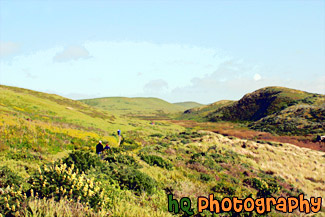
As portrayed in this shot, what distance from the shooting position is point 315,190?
46.9 ft

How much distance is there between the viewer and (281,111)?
7638 centimetres

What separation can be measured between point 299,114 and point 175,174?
6794 centimetres

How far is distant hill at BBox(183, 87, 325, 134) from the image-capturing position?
54744 mm

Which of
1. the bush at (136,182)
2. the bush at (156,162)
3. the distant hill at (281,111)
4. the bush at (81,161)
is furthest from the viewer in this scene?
the distant hill at (281,111)

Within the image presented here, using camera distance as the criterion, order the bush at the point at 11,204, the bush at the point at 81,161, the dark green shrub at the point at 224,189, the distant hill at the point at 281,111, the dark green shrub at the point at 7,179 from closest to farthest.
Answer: the bush at the point at 11,204, the dark green shrub at the point at 7,179, the bush at the point at 81,161, the dark green shrub at the point at 224,189, the distant hill at the point at 281,111

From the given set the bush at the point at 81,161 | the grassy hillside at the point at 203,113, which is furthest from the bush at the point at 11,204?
the grassy hillside at the point at 203,113

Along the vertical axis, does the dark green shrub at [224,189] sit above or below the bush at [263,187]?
above

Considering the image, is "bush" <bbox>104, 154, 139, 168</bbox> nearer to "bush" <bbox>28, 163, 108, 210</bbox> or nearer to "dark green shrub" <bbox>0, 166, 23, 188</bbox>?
"dark green shrub" <bbox>0, 166, 23, 188</bbox>

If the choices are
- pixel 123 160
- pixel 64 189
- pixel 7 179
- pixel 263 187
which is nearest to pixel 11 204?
pixel 64 189

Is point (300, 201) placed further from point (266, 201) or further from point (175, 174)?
point (175, 174)

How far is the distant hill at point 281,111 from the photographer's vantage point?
54.7 metres

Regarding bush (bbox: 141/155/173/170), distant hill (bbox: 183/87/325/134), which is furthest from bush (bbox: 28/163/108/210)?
distant hill (bbox: 183/87/325/134)

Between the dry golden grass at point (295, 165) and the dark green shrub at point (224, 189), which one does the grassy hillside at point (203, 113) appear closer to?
the dry golden grass at point (295, 165)

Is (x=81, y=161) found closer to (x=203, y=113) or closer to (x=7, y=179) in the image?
(x=7, y=179)
